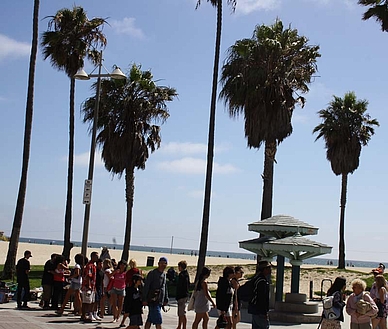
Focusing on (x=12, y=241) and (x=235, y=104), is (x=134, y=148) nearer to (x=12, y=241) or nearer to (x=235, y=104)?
A: (x=235, y=104)

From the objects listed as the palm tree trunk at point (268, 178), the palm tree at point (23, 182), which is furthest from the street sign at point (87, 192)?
the palm tree trunk at point (268, 178)

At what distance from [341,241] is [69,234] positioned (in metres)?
21.1

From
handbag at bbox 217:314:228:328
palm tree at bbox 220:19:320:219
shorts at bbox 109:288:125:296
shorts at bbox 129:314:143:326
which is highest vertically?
palm tree at bbox 220:19:320:219

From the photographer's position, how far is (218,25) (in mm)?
26656

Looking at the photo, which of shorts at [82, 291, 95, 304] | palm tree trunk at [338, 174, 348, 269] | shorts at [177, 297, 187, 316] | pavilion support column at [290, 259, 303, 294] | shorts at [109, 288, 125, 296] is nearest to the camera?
shorts at [177, 297, 187, 316]

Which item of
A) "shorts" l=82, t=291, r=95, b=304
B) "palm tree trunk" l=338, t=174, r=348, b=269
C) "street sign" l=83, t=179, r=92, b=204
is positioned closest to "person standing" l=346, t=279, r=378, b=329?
"shorts" l=82, t=291, r=95, b=304

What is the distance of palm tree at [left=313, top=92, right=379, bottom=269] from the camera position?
1689 inches

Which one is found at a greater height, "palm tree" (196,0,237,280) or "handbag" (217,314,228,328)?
"palm tree" (196,0,237,280)

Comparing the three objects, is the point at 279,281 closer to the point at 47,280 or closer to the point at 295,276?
the point at 295,276

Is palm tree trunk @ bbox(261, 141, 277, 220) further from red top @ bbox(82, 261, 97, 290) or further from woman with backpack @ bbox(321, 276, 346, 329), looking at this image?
woman with backpack @ bbox(321, 276, 346, 329)

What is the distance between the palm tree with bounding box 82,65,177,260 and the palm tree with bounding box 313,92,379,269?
14.5 meters

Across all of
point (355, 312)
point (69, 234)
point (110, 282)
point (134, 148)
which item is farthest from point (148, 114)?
point (355, 312)

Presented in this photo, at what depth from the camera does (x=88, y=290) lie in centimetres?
1439

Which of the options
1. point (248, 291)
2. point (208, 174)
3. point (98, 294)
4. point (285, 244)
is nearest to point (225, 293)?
point (248, 291)
